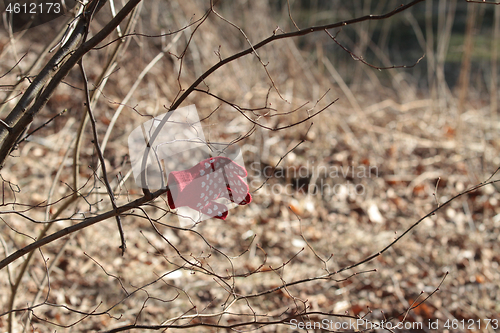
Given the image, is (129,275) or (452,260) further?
(452,260)

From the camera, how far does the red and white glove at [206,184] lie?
4.04ft

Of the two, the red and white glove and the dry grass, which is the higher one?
the dry grass

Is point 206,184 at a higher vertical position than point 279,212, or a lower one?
lower

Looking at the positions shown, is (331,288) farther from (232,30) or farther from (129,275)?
(232,30)

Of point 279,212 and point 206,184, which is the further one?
point 279,212

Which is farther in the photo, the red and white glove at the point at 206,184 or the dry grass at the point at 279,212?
the dry grass at the point at 279,212

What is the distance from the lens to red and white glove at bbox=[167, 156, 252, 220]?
1231 millimetres

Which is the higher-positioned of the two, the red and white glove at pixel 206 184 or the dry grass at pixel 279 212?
the dry grass at pixel 279 212

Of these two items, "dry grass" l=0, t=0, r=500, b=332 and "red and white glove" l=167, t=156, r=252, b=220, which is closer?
"red and white glove" l=167, t=156, r=252, b=220

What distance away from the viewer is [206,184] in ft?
4.14

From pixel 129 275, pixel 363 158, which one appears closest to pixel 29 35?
pixel 129 275

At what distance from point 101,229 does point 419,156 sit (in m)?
3.35

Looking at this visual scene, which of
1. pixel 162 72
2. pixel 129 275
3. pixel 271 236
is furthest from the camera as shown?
pixel 162 72

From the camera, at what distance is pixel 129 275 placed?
2846 mm
